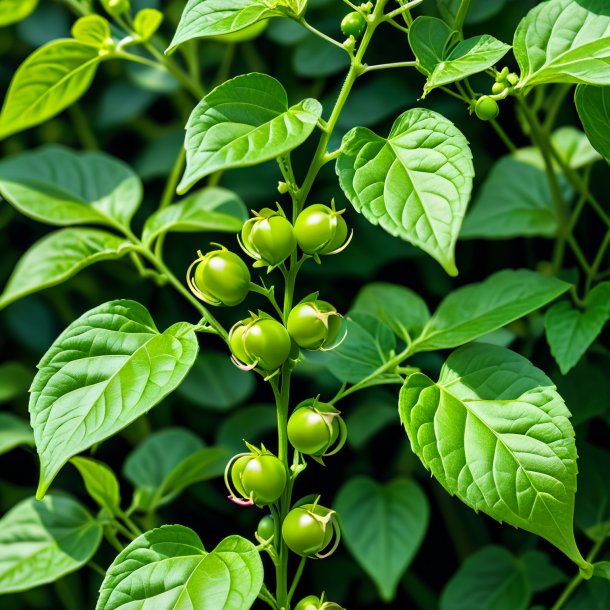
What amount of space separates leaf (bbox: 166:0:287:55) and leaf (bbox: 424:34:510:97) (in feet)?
0.40

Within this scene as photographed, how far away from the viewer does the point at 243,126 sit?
22.6 inches

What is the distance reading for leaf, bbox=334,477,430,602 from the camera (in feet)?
2.91

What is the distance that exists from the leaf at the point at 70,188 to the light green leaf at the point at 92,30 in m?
0.18

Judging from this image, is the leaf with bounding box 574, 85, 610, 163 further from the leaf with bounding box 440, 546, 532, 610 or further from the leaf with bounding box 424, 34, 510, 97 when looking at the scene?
the leaf with bounding box 440, 546, 532, 610

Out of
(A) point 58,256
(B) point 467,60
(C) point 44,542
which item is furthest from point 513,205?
(C) point 44,542

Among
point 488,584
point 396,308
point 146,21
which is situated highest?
point 146,21

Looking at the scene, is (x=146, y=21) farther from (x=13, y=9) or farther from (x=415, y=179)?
(x=415, y=179)

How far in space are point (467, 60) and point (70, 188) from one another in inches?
21.8

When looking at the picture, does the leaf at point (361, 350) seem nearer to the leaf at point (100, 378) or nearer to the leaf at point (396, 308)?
the leaf at point (396, 308)

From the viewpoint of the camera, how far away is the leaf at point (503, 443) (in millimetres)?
568

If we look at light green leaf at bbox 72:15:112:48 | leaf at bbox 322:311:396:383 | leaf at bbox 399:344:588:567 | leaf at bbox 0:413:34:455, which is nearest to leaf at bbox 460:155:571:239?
leaf at bbox 322:311:396:383

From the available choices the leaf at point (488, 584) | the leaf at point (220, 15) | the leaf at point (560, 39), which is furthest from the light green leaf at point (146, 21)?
the leaf at point (488, 584)

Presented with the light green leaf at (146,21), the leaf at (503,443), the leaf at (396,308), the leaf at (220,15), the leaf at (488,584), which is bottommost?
the leaf at (488,584)

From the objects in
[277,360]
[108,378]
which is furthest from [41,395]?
[277,360]
